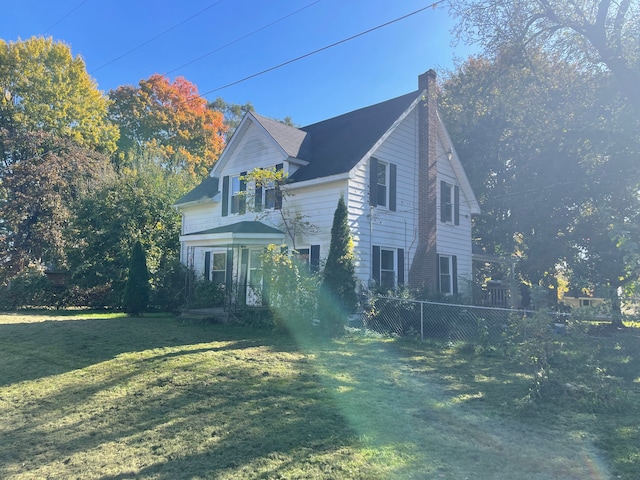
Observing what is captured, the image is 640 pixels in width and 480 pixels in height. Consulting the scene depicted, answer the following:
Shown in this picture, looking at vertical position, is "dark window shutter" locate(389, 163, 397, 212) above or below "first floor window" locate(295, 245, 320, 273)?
above

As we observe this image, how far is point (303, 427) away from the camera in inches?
190

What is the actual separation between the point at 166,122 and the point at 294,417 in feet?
116

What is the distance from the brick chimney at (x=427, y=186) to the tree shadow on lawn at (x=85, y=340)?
21.9 feet

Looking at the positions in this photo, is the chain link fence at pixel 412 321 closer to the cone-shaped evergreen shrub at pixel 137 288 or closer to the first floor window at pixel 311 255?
the first floor window at pixel 311 255

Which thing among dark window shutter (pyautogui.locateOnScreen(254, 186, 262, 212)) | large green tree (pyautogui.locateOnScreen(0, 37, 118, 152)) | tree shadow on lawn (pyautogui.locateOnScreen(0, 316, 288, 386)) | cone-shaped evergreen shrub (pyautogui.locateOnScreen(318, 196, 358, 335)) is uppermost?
large green tree (pyautogui.locateOnScreen(0, 37, 118, 152))

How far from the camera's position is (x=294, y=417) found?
5.13m

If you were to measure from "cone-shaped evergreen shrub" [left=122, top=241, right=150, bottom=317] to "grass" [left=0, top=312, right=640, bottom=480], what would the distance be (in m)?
5.71

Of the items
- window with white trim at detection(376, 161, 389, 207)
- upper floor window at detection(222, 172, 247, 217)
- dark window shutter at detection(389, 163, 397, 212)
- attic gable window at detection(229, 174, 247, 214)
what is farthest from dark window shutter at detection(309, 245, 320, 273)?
upper floor window at detection(222, 172, 247, 217)

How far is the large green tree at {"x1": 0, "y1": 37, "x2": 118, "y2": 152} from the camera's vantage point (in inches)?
965

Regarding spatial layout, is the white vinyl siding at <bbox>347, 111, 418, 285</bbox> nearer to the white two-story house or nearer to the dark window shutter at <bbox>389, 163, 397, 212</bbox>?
the white two-story house

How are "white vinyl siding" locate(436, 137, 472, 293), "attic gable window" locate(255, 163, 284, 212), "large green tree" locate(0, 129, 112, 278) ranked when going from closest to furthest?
1. "attic gable window" locate(255, 163, 284, 212)
2. "white vinyl siding" locate(436, 137, 472, 293)
3. "large green tree" locate(0, 129, 112, 278)

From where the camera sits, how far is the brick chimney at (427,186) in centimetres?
1529

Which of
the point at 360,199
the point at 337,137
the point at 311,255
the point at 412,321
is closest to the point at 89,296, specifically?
the point at 311,255

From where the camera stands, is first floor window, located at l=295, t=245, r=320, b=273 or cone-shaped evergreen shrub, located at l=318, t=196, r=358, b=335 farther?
first floor window, located at l=295, t=245, r=320, b=273
